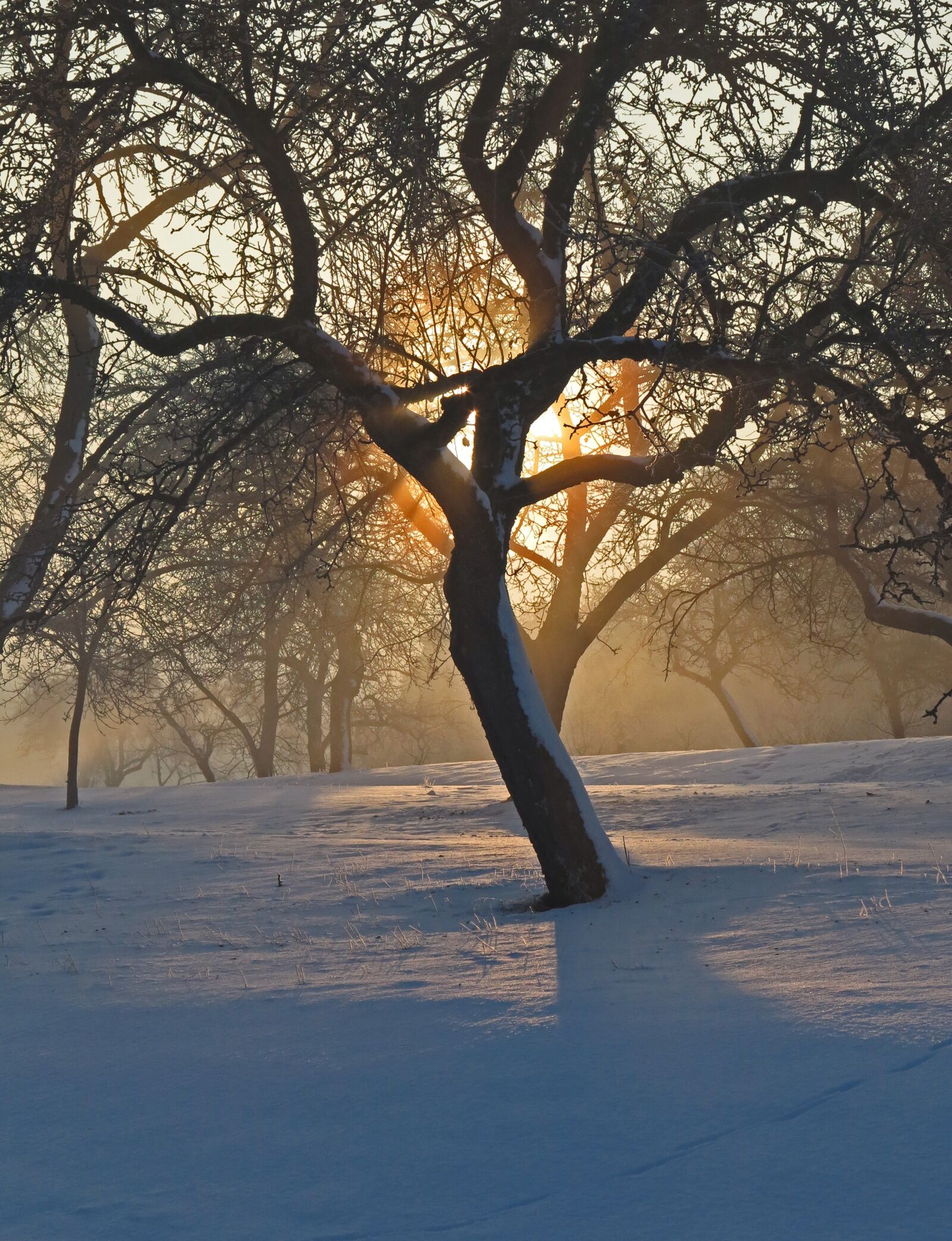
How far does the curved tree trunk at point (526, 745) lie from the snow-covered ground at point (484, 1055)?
377mm

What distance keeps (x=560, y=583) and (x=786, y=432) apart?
25.3 feet

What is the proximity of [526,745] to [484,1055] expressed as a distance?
10.7 ft

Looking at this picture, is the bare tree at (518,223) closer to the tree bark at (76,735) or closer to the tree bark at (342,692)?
the tree bark at (76,735)

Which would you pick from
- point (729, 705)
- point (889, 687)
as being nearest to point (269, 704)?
point (729, 705)

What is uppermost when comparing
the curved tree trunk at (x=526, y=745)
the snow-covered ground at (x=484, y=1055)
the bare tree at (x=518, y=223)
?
the bare tree at (x=518, y=223)

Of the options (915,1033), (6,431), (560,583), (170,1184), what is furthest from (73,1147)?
(6,431)

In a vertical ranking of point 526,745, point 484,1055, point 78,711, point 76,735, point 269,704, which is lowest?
point 484,1055

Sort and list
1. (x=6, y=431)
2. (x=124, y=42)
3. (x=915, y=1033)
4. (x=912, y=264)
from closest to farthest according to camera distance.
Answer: (x=915, y=1033)
(x=912, y=264)
(x=124, y=42)
(x=6, y=431)

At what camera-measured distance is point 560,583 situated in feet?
47.9

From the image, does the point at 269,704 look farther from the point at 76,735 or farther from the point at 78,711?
the point at 78,711

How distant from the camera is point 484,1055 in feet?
13.0

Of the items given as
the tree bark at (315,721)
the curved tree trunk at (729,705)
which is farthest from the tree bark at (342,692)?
the curved tree trunk at (729,705)

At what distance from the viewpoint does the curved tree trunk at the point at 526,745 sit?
711cm

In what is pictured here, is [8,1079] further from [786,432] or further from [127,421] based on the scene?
[786,432]
